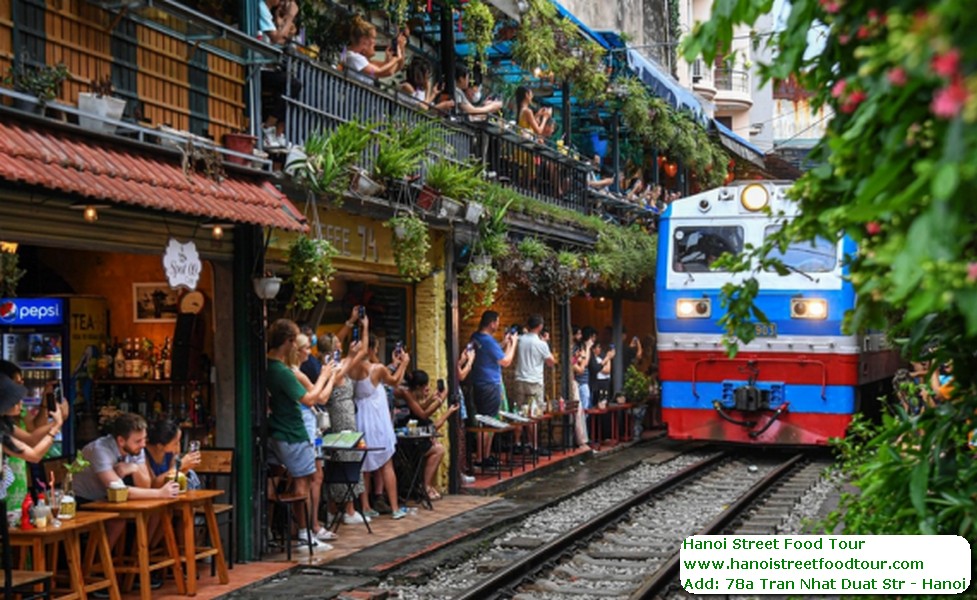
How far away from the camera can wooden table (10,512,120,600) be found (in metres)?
7.95

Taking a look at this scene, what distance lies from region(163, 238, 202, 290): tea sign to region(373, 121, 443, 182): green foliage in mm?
3387

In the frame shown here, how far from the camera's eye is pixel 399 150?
13258mm

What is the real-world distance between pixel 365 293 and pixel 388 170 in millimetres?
2852

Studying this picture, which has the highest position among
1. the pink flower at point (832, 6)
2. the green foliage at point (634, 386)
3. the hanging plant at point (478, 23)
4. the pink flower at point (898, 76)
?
the hanging plant at point (478, 23)

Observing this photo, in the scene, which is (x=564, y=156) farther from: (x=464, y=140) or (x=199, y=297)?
(x=199, y=297)

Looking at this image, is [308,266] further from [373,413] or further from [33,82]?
[33,82]

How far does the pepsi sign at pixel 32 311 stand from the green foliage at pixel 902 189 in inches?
298

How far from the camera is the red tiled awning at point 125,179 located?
7465mm

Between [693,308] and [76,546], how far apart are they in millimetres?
11484

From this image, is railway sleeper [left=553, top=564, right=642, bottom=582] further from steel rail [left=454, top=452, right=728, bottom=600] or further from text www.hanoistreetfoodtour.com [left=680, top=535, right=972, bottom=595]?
text www.hanoistreetfoodtour.com [left=680, top=535, right=972, bottom=595]

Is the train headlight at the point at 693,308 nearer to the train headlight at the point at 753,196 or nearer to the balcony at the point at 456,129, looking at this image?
the train headlight at the point at 753,196

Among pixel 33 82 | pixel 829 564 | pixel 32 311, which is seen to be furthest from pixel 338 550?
pixel 829 564

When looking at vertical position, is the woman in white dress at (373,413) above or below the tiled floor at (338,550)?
above

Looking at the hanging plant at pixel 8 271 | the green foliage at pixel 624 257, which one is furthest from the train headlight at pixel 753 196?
the hanging plant at pixel 8 271
